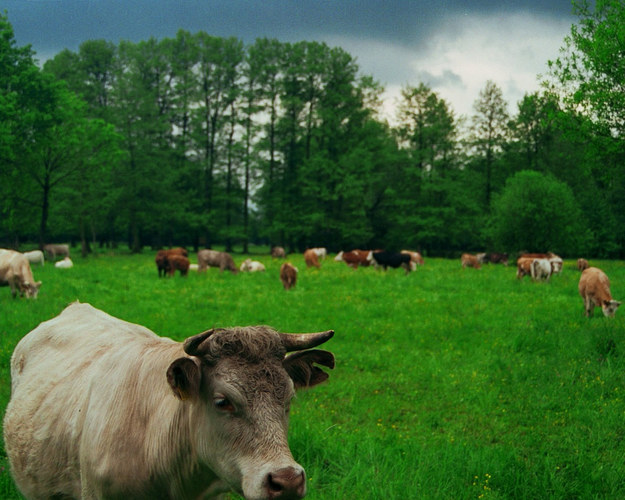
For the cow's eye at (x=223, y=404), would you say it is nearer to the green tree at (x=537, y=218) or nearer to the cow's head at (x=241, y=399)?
the cow's head at (x=241, y=399)

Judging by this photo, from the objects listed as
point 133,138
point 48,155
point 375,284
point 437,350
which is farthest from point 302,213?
point 437,350

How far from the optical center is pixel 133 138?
44531 mm

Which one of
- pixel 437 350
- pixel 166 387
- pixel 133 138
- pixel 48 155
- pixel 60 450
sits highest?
pixel 133 138

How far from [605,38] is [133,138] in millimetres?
39580

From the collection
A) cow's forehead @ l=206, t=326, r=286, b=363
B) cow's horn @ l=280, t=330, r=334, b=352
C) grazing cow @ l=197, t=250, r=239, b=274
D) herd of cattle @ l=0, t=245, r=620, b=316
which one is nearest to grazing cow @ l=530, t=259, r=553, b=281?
herd of cattle @ l=0, t=245, r=620, b=316

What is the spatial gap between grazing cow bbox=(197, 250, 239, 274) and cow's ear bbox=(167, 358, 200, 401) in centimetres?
2441

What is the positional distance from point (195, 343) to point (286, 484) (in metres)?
0.88

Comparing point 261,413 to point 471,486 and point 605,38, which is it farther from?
point 605,38

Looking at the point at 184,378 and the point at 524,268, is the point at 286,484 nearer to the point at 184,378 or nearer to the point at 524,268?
the point at 184,378

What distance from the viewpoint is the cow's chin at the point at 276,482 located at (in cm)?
241

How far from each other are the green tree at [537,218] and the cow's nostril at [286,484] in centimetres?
4114

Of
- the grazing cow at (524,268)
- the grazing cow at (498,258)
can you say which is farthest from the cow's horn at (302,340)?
the grazing cow at (498,258)

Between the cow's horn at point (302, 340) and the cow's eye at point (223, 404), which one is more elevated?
the cow's horn at point (302, 340)

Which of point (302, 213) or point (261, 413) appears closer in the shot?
point (261, 413)
